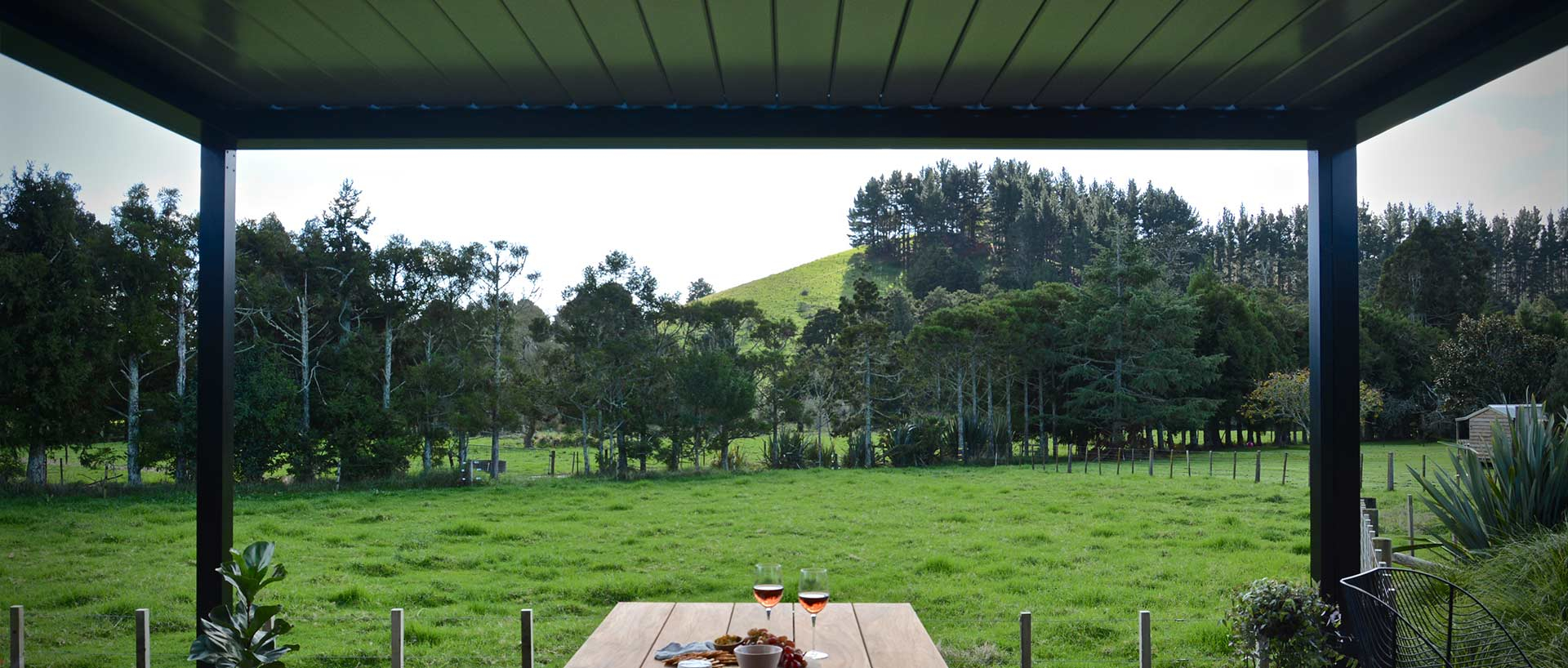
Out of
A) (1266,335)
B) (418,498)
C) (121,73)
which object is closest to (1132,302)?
(1266,335)

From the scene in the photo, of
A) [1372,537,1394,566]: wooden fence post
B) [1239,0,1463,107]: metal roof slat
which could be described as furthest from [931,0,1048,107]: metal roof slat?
[1372,537,1394,566]: wooden fence post

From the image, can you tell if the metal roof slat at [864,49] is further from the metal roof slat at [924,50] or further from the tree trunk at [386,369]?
the tree trunk at [386,369]

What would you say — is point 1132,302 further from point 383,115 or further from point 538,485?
point 383,115

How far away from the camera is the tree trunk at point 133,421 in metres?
10.8

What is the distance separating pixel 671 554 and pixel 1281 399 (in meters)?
9.50

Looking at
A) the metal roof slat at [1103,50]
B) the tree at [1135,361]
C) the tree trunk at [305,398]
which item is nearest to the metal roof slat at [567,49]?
the metal roof slat at [1103,50]

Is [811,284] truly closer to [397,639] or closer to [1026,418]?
[1026,418]

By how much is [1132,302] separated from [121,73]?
15023 millimetres

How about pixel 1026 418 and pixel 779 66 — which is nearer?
pixel 779 66


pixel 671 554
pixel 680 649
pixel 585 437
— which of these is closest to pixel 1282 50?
pixel 680 649

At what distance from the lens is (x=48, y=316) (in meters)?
9.86

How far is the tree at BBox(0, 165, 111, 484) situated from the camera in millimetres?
9625

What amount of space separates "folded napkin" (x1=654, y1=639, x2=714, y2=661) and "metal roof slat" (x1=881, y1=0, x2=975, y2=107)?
149 cm

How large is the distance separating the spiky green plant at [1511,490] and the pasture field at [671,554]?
436cm
